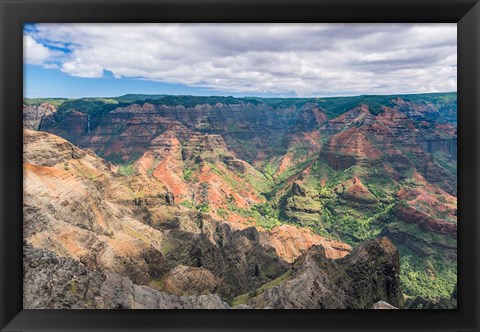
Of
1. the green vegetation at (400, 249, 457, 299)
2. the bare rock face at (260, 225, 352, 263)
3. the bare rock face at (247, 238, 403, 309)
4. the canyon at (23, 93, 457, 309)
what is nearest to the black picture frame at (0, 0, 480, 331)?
the canyon at (23, 93, 457, 309)

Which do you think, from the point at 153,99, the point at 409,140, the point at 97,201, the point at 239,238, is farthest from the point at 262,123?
the point at 97,201

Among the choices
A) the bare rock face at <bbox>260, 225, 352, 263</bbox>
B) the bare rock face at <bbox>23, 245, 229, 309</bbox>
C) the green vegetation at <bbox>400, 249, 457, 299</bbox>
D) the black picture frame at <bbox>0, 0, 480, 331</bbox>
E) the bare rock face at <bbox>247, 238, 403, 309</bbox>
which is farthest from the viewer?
the bare rock face at <bbox>260, 225, 352, 263</bbox>

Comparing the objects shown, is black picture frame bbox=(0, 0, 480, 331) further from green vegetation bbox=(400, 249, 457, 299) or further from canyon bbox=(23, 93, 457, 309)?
green vegetation bbox=(400, 249, 457, 299)

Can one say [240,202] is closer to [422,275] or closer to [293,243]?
[293,243]
